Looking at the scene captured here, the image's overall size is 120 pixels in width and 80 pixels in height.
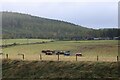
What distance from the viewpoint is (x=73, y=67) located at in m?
39.1

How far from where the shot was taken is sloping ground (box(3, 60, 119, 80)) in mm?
36375

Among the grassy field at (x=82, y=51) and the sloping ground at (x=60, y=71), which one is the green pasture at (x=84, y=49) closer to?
the grassy field at (x=82, y=51)

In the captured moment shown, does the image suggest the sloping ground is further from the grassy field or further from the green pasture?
the green pasture

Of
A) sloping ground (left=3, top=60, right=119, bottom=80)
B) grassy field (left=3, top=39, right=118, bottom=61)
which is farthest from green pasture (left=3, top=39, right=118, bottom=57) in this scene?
sloping ground (left=3, top=60, right=119, bottom=80)

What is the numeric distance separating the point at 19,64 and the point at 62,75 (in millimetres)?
7857

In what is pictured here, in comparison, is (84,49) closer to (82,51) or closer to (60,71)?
(82,51)

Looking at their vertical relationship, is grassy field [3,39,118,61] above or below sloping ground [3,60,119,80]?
above

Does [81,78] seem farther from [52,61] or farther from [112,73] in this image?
[52,61]

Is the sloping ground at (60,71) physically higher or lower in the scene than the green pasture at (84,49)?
lower

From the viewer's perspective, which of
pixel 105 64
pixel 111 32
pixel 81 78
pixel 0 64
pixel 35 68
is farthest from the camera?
pixel 111 32

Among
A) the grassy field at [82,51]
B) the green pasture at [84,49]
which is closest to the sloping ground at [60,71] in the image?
the grassy field at [82,51]

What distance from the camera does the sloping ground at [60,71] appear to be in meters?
36.4

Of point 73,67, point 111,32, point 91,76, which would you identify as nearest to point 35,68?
point 73,67

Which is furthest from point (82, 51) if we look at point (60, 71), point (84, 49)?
point (60, 71)
